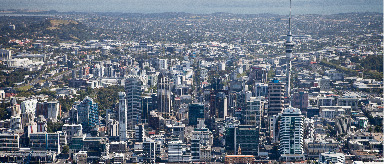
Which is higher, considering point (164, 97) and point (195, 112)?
point (164, 97)

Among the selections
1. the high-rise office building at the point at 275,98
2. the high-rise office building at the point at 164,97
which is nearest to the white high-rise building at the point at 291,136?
the high-rise office building at the point at 275,98

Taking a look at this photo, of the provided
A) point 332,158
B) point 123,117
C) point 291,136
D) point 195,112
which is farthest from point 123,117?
point 332,158

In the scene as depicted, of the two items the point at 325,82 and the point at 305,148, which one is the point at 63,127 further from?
the point at 325,82

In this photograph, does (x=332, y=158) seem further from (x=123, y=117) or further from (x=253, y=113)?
A: (x=123, y=117)

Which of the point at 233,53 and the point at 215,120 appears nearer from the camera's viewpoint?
the point at 215,120

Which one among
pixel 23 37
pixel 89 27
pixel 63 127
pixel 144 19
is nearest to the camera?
pixel 63 127

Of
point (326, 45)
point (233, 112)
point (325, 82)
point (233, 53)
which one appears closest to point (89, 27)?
point (233, 53)
